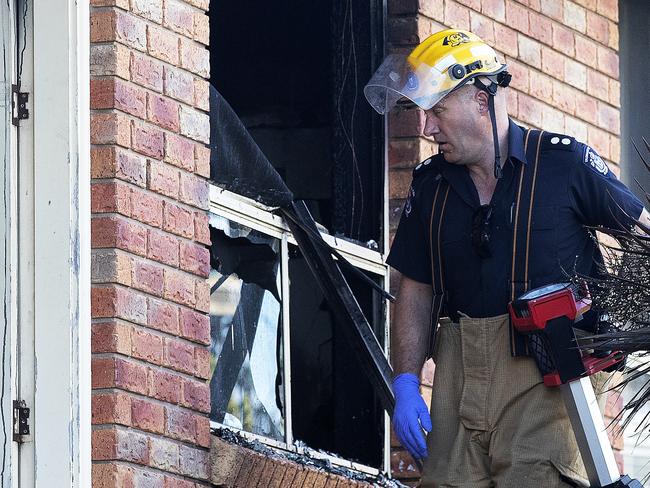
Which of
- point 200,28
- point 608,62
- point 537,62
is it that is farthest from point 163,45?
point 608,62

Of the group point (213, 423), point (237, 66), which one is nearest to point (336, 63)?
point (237, 66)

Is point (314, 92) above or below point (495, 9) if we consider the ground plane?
below

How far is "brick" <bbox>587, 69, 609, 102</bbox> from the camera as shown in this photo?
7.96m

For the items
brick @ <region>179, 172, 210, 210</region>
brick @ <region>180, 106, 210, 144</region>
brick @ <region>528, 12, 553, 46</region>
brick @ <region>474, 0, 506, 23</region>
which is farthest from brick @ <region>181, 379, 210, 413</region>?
brick @ <region>528, 12, 553, 46</region>

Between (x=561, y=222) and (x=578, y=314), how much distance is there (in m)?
0.32

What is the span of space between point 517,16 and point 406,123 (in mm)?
907

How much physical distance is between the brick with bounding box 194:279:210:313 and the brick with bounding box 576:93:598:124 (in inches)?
106

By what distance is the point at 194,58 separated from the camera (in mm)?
5785

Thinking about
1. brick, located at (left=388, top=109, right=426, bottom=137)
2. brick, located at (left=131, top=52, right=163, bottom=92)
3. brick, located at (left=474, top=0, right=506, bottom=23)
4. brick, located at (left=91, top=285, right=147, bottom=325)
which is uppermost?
brick, located at (left=474, top=0, right=506, bottom=23)

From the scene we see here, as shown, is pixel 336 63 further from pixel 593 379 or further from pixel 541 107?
pixel 593 379

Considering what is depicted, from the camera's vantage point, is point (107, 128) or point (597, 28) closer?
point (107, 128)

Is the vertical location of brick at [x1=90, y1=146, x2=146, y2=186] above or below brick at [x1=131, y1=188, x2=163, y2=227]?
above

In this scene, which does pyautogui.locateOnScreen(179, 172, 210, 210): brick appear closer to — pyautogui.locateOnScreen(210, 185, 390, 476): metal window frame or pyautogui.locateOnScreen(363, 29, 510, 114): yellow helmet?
pyautogui.locateOnScreen(210, 185, 390, 476): metal window frame

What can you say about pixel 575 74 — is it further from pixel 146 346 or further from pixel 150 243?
pixel 146 346
